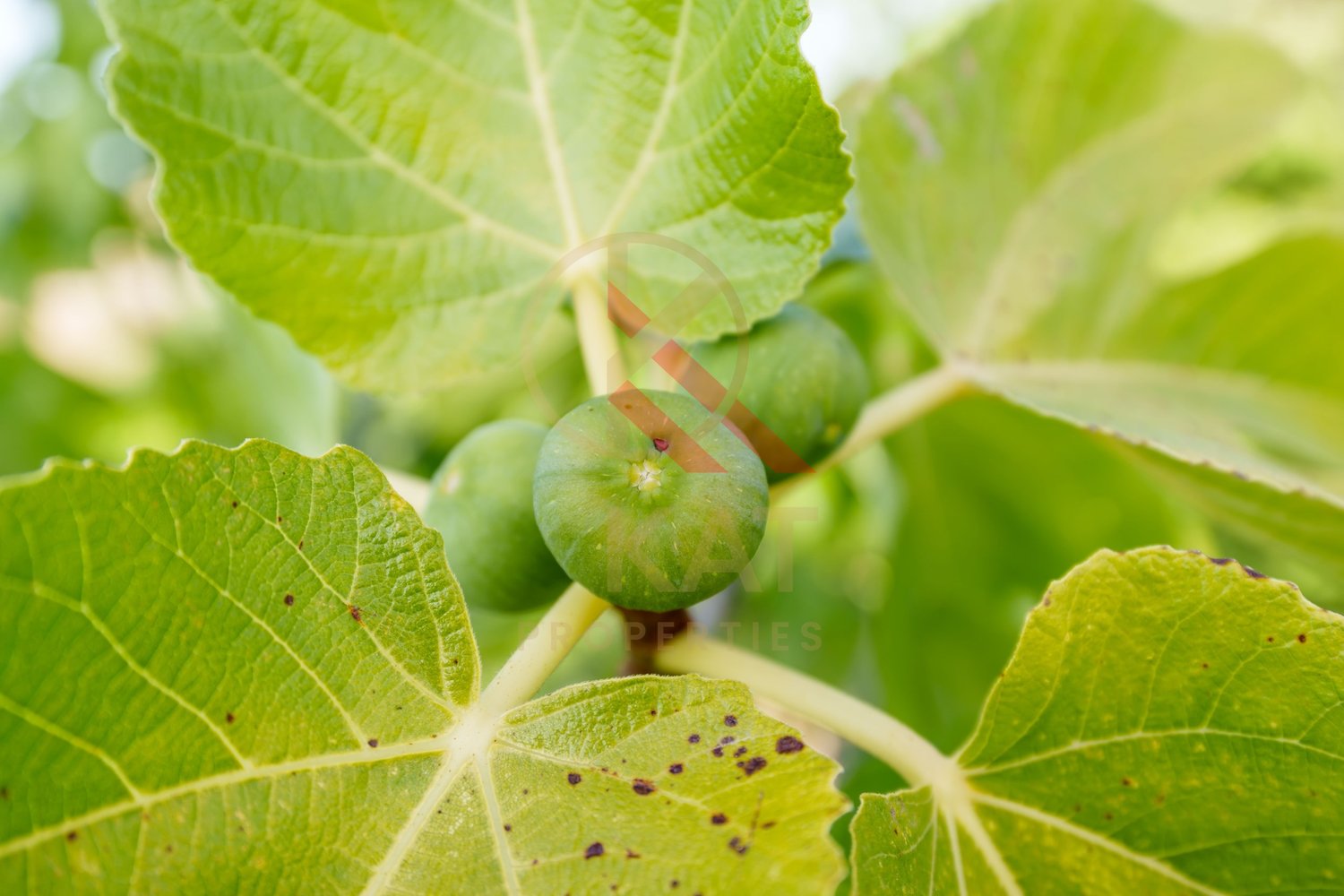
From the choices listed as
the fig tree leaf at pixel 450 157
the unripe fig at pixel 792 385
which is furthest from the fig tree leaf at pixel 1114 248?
the fig tree leaf at pixel 450 157

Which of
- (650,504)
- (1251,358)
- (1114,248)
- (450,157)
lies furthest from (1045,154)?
(650,504)

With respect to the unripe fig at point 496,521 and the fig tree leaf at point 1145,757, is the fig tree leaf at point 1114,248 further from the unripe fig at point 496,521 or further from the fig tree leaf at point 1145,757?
the unripe fig at point 496,521

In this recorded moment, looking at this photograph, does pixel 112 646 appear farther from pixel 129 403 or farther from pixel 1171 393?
pixel 129 403

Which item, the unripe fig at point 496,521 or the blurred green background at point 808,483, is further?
the blurred green background at point 808,483

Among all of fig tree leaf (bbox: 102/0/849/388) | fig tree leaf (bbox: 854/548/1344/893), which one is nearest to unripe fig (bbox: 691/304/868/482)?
fig tree leaf (bbox: 102/0/849/388)

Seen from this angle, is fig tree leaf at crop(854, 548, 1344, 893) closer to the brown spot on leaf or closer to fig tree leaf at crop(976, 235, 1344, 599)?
the brown spot on leaf

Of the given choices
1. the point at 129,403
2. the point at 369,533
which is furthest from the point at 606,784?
the point at 129,403
